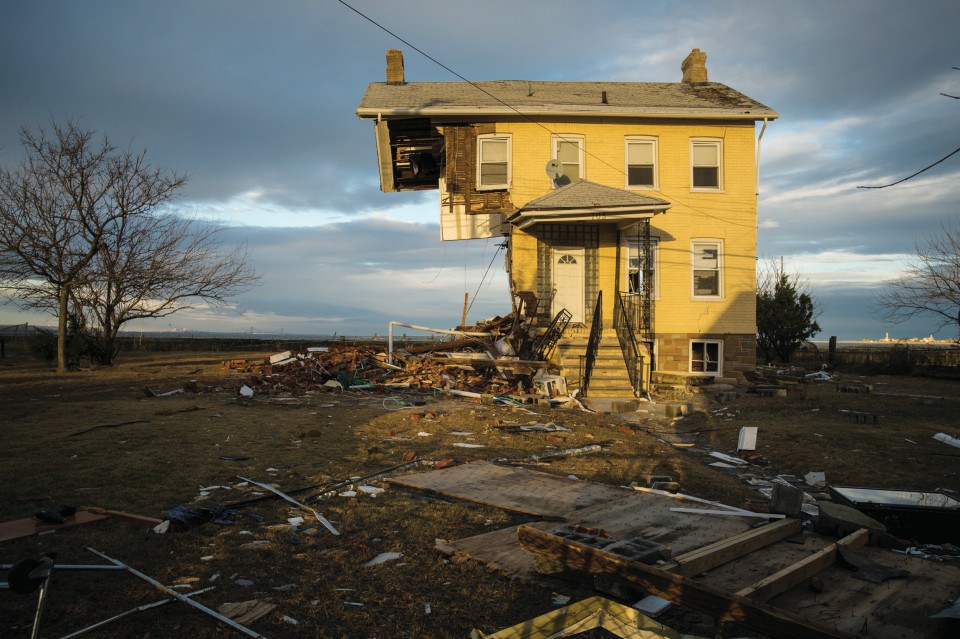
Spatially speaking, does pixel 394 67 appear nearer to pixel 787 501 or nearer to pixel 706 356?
pixel 706 356

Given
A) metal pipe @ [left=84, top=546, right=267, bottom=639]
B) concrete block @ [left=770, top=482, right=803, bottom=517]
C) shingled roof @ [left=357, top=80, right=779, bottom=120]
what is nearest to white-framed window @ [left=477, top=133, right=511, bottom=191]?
shingled roof @ [left=357, top=80, right=779, bottom=120]

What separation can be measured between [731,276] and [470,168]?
8.47 m

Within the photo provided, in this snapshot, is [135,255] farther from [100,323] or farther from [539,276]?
[539,276]

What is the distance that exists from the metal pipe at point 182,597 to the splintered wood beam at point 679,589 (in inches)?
71.7

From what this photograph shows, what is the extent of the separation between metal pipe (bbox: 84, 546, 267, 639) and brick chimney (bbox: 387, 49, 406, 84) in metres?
19.1

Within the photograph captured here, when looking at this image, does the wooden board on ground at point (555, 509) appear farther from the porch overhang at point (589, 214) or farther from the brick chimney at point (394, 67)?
the brick chimney at point (394, 67)

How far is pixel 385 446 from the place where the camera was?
865cm

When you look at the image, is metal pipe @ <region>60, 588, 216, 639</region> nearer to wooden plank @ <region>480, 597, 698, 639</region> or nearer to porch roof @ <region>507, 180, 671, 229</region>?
wooden plank @ <region>480, 597, 698, 639</region>

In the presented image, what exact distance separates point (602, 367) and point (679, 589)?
12.3 meters

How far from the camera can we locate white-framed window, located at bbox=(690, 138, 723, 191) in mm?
18125

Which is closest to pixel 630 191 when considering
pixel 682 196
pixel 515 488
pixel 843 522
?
pixel 682 196

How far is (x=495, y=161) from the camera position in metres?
18.1

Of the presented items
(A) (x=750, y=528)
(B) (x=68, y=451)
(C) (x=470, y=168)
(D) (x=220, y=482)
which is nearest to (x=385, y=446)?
(D) (x=220, y=482)

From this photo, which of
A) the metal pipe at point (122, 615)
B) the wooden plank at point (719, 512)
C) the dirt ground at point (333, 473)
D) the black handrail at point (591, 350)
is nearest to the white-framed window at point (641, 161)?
the black handrail at point (591, 350)
